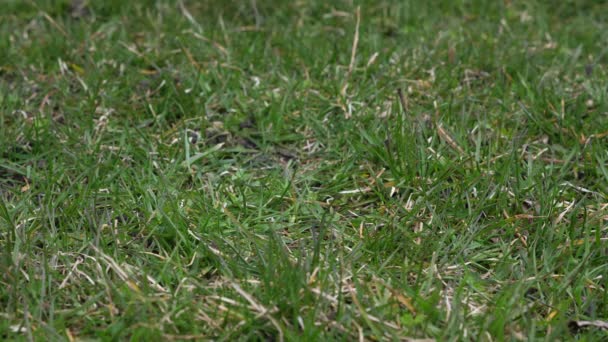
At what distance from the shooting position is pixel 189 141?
282 cm

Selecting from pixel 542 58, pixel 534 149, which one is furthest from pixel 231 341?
pixel 542 58

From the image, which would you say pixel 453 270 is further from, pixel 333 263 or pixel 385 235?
pixel 333 263

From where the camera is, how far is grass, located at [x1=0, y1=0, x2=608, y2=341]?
1.94 metres

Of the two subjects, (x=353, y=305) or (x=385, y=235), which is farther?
(x=385, y=235)

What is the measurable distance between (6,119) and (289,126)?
1.09 metres

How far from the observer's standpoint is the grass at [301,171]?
1.94m

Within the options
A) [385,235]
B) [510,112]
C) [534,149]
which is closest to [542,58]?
[510,112]

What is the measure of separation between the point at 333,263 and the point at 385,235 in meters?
0.24

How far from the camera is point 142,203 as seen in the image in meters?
2.43

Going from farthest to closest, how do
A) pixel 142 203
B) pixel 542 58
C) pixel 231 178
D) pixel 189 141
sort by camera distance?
1. pixel 542 58
2. pixel 189 141
3. pixel 231 178
4. pixel 142 203

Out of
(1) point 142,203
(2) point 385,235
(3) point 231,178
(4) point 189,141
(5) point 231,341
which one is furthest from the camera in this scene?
(4) point 189,141

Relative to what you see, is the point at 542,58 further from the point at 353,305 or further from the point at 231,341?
the point at 231,341

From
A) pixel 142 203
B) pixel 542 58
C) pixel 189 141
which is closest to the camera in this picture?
pixel 142 203

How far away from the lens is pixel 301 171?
271 centimetres
